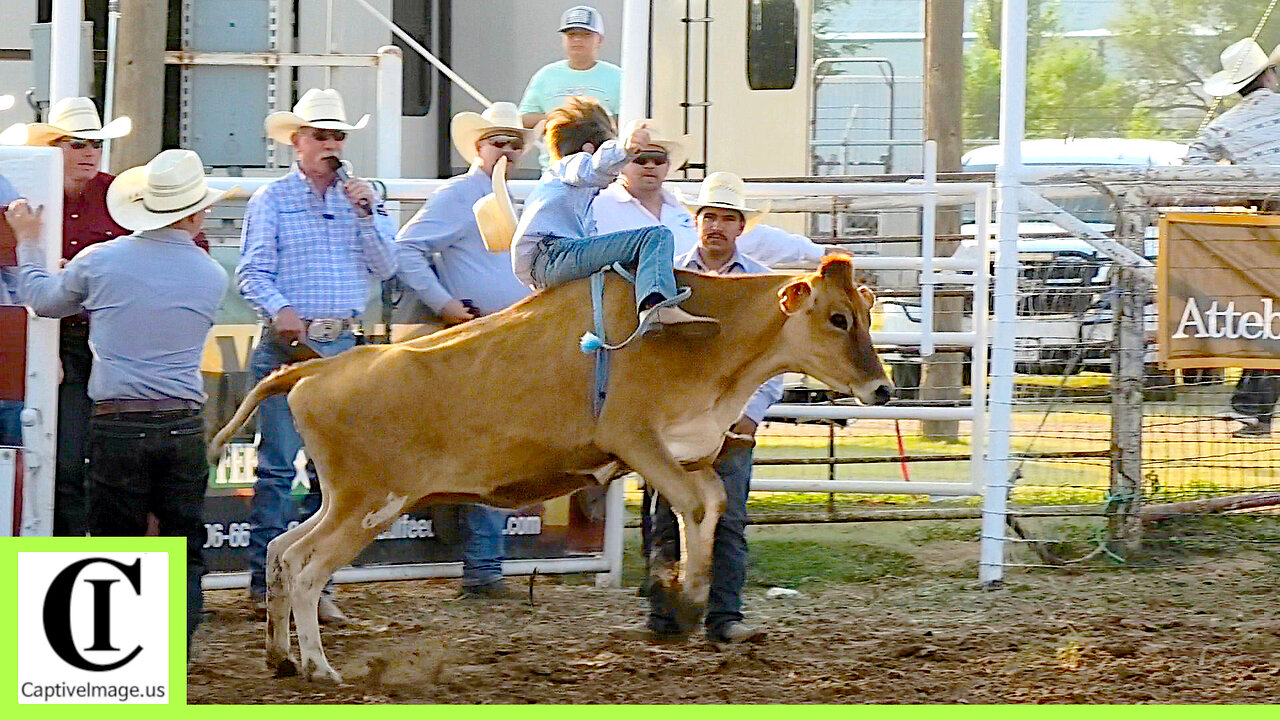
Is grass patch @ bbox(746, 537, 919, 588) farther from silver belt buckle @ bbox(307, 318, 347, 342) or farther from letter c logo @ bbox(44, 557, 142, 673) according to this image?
letter c logo @ bbox(44, 557, 142, 673)

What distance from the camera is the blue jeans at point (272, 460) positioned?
22.1ft

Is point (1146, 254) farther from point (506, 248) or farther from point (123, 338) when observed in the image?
point (123, 338)

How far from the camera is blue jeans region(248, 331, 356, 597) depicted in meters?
6.73

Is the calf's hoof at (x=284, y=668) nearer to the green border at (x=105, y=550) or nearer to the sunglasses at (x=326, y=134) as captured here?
the green border at (x=105, y=550)

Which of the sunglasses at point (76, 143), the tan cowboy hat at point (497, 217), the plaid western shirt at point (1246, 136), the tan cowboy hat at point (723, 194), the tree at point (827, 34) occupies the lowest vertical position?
the tan cowboy hat at point (497, 217)

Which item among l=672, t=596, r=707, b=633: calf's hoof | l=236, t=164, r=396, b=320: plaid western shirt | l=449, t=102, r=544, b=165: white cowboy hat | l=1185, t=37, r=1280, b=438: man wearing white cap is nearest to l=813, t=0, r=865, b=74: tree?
l=1185, t=37, r=1280, b=438: man wearing white cap

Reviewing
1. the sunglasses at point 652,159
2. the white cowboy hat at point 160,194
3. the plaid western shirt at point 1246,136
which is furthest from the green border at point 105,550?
the plaid western shirt at point 1246,136

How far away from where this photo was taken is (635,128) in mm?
5766

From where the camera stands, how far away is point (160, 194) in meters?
5.86

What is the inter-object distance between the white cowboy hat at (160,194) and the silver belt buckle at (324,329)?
2.65 ft

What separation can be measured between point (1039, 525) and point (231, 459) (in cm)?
381

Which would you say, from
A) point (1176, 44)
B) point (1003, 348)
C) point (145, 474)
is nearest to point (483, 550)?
point (145, 474)

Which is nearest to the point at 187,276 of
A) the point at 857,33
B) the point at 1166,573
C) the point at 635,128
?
the point at 635,128

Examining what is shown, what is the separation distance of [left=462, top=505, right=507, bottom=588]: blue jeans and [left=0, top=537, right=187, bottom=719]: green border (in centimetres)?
201
